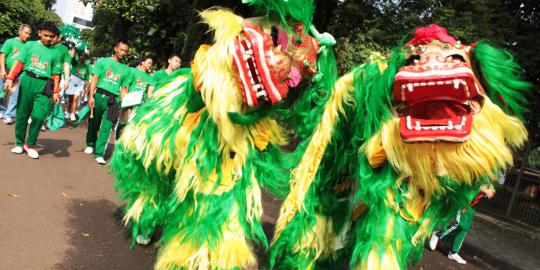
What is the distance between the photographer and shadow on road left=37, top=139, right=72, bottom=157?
692 centimetres

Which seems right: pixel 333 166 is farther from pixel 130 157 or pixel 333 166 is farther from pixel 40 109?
pixel 40 109

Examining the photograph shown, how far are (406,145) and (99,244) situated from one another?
2.53 m

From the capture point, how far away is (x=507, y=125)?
2.68 metres

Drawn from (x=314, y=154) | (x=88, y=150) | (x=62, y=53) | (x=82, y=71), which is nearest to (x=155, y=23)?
(x=82, y=71)

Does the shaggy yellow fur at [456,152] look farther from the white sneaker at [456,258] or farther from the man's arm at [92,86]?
the man's arm at [92,86]

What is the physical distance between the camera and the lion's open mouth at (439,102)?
2.45 m

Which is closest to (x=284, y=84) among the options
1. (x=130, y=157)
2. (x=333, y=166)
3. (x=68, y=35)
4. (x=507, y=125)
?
(x=333, y=166)

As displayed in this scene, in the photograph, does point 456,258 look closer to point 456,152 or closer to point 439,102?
point 456,152

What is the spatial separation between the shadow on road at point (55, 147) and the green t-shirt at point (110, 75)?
109cm

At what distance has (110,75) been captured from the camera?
6727 mm

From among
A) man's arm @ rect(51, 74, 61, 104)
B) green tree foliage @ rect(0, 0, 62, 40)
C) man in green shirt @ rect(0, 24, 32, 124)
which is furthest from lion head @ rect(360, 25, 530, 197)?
green tree foliage @ rect(0, 0, 62, 40)

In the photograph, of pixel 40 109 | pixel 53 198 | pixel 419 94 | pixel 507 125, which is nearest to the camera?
pixel 419 94

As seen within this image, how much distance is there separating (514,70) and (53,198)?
405 cm

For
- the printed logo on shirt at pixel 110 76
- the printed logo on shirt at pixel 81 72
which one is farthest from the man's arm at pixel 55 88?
the printed logo on shirt at pixel 81 72
